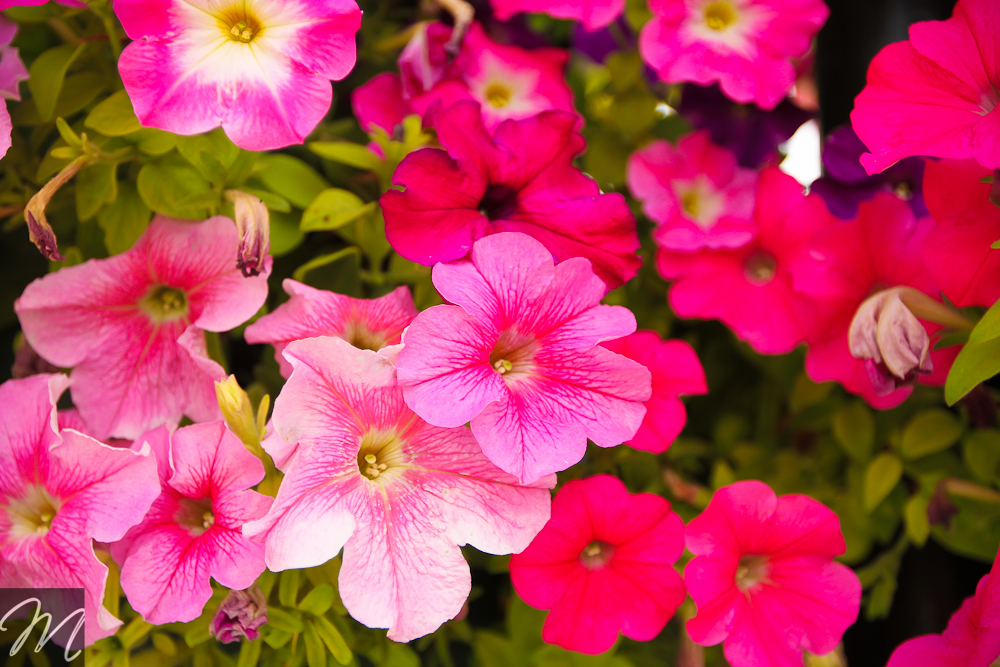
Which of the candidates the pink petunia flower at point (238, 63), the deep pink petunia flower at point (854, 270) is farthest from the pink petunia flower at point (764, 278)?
the pink petunia flower at point (238, 63)

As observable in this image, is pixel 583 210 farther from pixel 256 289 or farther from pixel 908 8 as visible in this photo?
pixel 908 8

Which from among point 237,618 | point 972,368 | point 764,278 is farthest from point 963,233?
point 237,618

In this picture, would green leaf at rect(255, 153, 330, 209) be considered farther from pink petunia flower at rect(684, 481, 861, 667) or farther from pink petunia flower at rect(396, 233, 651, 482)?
pink petunia flower at rect(684, 481, 861, 667)

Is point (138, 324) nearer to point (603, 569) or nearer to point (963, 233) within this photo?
point (603, 569)

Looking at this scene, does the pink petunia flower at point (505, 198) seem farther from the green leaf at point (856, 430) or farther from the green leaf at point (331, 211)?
the green leaf at point (856, 430)

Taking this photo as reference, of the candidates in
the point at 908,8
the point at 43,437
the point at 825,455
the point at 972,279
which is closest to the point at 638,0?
the point at 908,8

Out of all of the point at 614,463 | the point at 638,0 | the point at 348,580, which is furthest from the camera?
the point at 638,0

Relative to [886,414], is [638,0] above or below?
above
